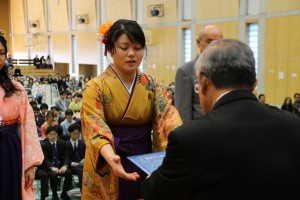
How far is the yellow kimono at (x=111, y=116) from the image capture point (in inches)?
79.0

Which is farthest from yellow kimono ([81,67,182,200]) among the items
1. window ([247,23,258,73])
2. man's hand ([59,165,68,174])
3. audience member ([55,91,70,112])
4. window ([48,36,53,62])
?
window ([48,36,53,62])

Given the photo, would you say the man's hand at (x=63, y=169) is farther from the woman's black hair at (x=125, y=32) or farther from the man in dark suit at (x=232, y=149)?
the man in dark suit at (x=232, y=149)

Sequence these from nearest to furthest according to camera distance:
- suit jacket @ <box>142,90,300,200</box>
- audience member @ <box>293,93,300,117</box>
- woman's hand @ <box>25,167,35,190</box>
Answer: suit jacket @ <box>142,90,300,200</box>
woman's hand @ <box>25,167,35,190</box>
audience member @ <box>293,93,300,117</box>

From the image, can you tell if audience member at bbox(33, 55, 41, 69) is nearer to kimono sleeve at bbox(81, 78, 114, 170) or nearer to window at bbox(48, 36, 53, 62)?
window at bbox(48, 36, 53, 62)

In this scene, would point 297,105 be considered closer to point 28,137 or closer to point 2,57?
point 28,137

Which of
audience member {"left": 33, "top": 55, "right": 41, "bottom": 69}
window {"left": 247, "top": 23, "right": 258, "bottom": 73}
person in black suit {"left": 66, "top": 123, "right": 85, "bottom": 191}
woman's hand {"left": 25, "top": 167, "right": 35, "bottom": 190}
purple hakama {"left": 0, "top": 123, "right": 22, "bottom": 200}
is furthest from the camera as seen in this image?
audience member {"left": 33, "top": 55, "right": 41, "bottom": 69}

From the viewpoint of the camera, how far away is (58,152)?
5.67 metres

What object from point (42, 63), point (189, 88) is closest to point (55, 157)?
point (189, 88)

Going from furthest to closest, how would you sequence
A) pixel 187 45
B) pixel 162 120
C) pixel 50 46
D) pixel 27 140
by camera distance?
1. pixel 50 46
2. pixel 187 45
3. pixel 27 140
4. pixel 162 120

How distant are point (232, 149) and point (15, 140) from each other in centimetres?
182

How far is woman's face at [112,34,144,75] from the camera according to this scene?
6.70ft

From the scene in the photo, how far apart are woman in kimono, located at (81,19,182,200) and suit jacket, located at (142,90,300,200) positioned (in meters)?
0.82

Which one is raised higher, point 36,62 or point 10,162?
point 36,62

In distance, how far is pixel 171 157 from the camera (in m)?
1.21
